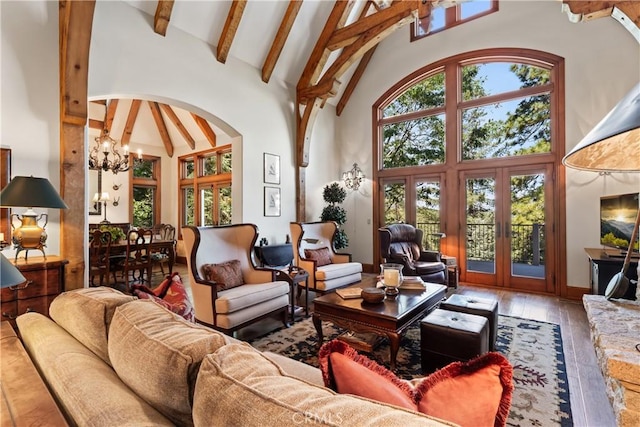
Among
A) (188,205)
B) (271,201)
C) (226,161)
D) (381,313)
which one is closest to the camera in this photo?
(381,313)

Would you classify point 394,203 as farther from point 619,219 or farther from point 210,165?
point 210,165

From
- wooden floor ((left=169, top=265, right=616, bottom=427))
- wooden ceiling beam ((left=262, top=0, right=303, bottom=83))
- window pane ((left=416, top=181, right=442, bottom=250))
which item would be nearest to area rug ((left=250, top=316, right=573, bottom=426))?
wooden floor ((left=169, top=265, right=616, bottom=427))

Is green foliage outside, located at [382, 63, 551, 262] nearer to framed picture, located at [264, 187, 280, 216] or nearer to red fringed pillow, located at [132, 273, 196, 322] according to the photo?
Answer: framed picture, located at [264, 187, 280, 216]

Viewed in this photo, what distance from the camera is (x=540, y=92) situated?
15.7 feet

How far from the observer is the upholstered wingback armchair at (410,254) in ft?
14.5

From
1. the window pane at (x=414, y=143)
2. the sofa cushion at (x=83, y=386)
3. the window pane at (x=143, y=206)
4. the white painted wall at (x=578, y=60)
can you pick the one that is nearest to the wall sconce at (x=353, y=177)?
the window pane at (x=414, y=143)

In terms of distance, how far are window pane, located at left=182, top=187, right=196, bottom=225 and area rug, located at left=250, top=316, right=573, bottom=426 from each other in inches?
228

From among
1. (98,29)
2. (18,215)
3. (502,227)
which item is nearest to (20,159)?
(18,215)

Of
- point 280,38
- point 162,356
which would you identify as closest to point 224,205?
point 280,38

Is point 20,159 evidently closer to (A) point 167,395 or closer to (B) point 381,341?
(A) point 167,395

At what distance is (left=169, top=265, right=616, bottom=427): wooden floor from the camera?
196 cm

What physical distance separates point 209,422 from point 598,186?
18.2ft

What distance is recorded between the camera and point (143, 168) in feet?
26.3

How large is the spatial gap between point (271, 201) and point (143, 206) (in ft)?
14.8
